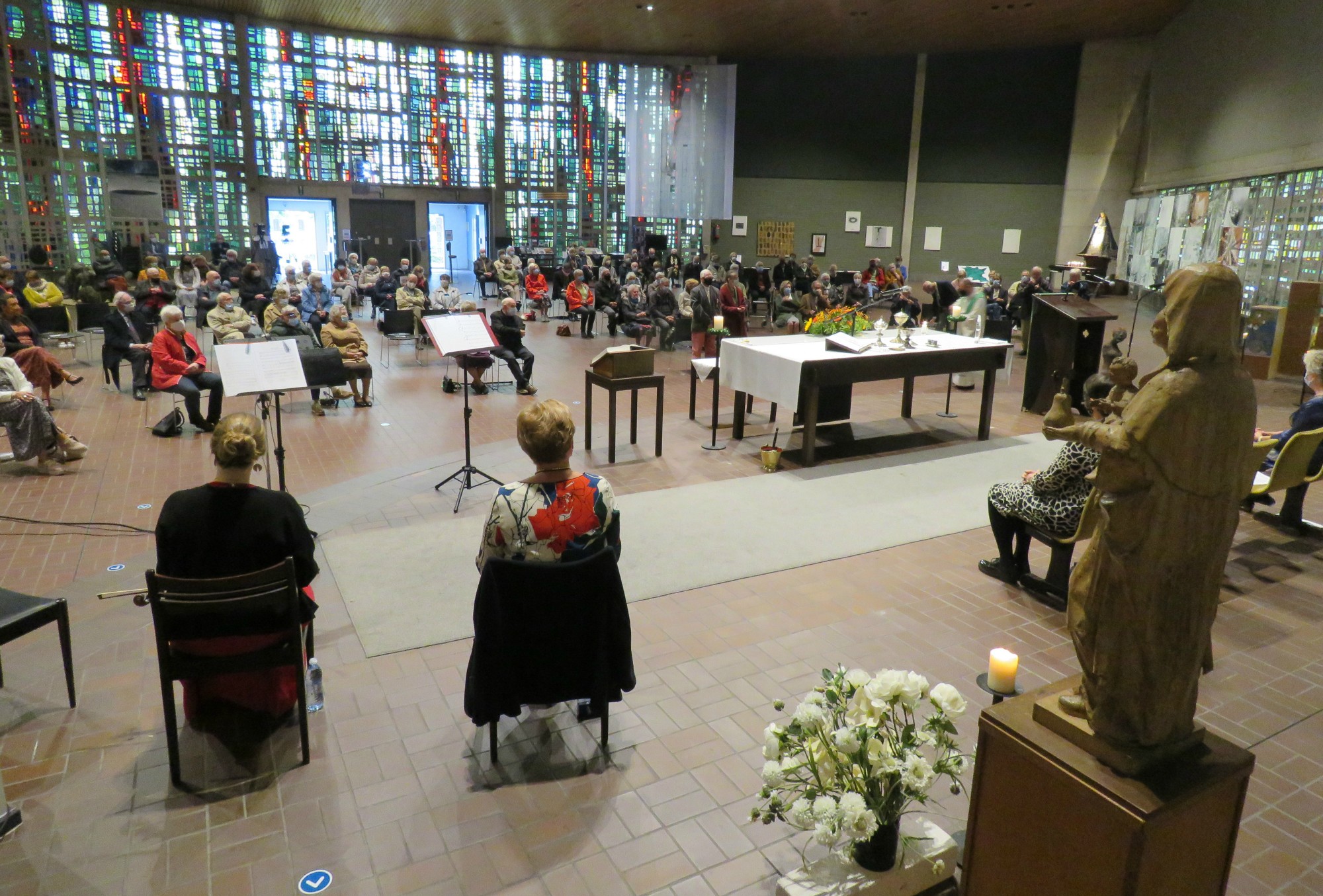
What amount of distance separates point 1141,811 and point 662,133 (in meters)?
22.2

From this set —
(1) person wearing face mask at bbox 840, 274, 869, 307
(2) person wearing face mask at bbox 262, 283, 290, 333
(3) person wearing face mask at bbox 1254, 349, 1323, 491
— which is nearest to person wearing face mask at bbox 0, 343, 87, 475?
(2) person wearing face mask at bbox 262, 283, 290, 333

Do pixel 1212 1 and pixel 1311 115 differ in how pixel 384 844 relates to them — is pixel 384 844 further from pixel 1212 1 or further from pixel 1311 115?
pixel 1212 1

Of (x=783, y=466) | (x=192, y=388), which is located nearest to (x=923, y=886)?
(x=783, y=466)

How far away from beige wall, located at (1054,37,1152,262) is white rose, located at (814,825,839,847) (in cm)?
2048

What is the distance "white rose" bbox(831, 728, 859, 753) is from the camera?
7.48ft

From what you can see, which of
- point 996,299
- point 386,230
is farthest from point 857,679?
point 386,230

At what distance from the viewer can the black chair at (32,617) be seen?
332 cm

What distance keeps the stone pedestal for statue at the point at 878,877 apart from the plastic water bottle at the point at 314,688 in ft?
6.75

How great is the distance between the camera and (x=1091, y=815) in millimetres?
1991

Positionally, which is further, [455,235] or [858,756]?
[455,235]

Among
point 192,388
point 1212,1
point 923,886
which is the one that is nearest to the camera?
point 923,886

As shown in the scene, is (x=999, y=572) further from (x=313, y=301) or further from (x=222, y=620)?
(x=313, y=301)

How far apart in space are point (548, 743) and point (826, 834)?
1.51 metres

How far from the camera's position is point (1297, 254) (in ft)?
38.2
